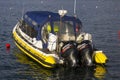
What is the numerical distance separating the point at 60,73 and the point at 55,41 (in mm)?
2794

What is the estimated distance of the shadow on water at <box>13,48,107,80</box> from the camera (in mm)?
24547

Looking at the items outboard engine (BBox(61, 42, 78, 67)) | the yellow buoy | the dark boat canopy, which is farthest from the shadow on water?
the dark boat canopy

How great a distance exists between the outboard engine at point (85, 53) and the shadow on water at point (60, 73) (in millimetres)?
612

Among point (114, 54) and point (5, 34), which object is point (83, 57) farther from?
point (5, 34)

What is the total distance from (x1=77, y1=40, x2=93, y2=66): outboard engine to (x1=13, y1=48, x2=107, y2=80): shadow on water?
612mm

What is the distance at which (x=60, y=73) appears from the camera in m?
25.4

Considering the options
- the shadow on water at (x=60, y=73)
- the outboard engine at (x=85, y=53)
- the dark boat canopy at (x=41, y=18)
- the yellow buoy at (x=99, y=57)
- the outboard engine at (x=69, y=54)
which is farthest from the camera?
the dark boat canopy at (x=41, y=18)

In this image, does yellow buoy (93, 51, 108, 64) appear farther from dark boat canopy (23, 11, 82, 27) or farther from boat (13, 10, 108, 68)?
dark boat canopy (23, 11, 82, 27)

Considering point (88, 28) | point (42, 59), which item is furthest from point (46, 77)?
point (88, 28)

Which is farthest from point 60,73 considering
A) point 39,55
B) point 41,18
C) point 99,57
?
point 41,18

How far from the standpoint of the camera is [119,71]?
1031 inches

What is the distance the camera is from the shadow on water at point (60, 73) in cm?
2455

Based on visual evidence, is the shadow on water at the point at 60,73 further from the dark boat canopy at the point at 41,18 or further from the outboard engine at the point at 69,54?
the dark boat canopy at the point at 41,18

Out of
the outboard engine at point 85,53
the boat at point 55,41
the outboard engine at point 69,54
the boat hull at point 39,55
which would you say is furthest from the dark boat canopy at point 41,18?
the outboard engine at point 85,53
